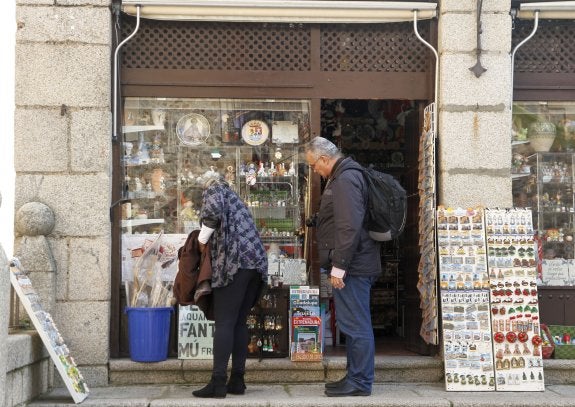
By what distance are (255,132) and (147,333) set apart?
2162 mm

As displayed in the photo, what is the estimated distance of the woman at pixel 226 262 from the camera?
20.2 ft

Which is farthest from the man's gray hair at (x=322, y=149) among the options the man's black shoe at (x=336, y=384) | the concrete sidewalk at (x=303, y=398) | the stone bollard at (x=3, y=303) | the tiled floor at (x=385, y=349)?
the stone bollard at (x=3, y=303)

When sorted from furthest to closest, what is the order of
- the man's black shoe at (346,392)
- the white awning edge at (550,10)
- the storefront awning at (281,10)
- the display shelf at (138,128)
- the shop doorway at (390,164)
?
the shop doorway at (390,164) → the display shelf at (138,128) → the white awning edge at (550,10) → the storefront awning at (281,10) → the man's black shoe at (346,392)

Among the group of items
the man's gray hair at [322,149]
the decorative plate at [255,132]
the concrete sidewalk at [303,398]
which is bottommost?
the concrete sidewalk at [303,398]

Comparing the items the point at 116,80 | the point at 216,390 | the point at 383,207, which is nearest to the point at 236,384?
the point at 216,390

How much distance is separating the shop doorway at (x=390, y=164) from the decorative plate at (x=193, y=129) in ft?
5.18

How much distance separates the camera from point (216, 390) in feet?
20.3

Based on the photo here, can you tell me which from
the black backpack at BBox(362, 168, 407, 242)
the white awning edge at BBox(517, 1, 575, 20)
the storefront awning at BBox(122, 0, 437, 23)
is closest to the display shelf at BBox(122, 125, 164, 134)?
the storefront awning at BBox(122, 0, 437, 23)

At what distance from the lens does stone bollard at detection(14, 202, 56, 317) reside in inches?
262

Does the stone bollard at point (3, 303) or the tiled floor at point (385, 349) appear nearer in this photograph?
the stone bollard at point (3, 303)

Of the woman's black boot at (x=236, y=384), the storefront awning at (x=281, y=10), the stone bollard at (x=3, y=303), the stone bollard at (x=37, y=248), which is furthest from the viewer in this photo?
the storefront awning at (x=281, y=10)

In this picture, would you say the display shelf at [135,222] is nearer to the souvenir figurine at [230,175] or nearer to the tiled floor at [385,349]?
the souvenir figurine at [230,175]

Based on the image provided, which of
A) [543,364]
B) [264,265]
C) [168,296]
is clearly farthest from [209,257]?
[543,364]

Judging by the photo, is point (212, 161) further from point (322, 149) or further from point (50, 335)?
point (50, 335)
